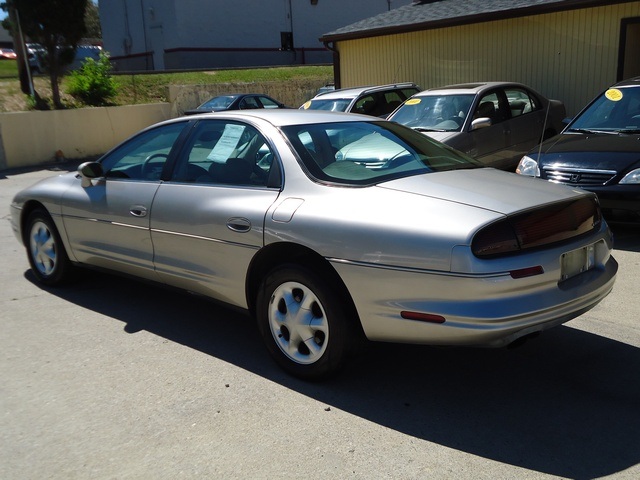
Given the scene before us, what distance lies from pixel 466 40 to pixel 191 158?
11160 millimetres

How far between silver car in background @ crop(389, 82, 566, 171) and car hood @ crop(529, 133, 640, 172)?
4.59ft

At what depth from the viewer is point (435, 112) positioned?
32.8ft

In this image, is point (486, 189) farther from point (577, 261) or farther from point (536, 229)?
point (577, 261)

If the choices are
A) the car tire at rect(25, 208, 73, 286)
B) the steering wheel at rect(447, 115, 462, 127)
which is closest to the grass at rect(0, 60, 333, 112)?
the steering wheel at rect(447, 115, 462, 127)

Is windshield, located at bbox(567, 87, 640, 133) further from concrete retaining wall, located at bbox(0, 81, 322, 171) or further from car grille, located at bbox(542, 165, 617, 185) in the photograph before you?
concrete retaining wall, located at bbox(0, 81, 322, 171)

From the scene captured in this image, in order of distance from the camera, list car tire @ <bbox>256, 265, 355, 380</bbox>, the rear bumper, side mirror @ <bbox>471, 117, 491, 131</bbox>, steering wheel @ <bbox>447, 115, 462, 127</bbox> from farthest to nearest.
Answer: steering wheel @ <bbox>447, 115, 462, 127</bbox> < side mirror @ <bbox>471, 117, 491, 131</bbox> < car tire @ <bbox>256, 265, 355, 380</bbox> < the rear bumper

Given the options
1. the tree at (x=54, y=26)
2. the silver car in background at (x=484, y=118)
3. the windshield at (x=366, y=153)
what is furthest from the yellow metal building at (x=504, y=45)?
the windshield at (x=366, y=153)

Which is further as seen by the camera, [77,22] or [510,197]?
[77,22]

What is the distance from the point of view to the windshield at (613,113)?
26.4 feet

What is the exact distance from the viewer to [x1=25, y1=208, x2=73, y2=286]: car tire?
19.3 ft

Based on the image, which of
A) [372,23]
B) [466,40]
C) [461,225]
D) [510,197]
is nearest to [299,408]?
[461,225]

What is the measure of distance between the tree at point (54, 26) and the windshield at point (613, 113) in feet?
48.8

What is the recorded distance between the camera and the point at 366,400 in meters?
3.83

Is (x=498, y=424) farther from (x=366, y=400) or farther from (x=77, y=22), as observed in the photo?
(x=77, y=22)
